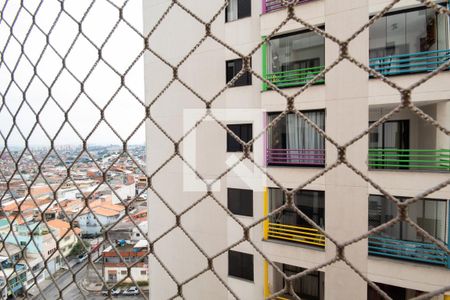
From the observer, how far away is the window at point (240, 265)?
6.62 ft

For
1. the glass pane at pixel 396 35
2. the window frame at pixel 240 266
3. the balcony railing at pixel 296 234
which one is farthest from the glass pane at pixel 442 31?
the window frame at pixel 240 266

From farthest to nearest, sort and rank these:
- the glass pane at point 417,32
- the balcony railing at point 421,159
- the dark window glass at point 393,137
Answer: the dark window glass at point 393,137 → the glass pane at point 417,32 → the balcony railing at point 421,159

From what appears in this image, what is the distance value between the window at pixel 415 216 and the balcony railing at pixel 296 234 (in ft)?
1.13

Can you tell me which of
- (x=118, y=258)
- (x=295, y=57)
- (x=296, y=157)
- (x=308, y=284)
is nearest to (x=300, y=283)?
(x=308, y=284)

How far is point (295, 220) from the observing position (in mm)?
1900

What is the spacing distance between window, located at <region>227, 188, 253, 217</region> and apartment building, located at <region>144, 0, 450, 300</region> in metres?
0.01

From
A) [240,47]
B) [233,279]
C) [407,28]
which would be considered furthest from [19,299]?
[407,28]

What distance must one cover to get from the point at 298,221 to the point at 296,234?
0.10m

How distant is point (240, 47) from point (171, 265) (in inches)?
79.9

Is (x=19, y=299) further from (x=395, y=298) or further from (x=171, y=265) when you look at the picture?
(x=395, y=298)

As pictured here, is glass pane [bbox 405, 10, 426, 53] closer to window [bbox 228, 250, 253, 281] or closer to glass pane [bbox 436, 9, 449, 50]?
glass pane [bbox 436, 9, 449, 50]

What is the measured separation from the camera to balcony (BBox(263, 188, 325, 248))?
5.76 ft

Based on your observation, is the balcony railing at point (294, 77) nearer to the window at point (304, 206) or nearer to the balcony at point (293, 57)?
the balcony at point (293, 57)

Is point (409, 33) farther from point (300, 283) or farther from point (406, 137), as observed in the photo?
point (300, 283)
